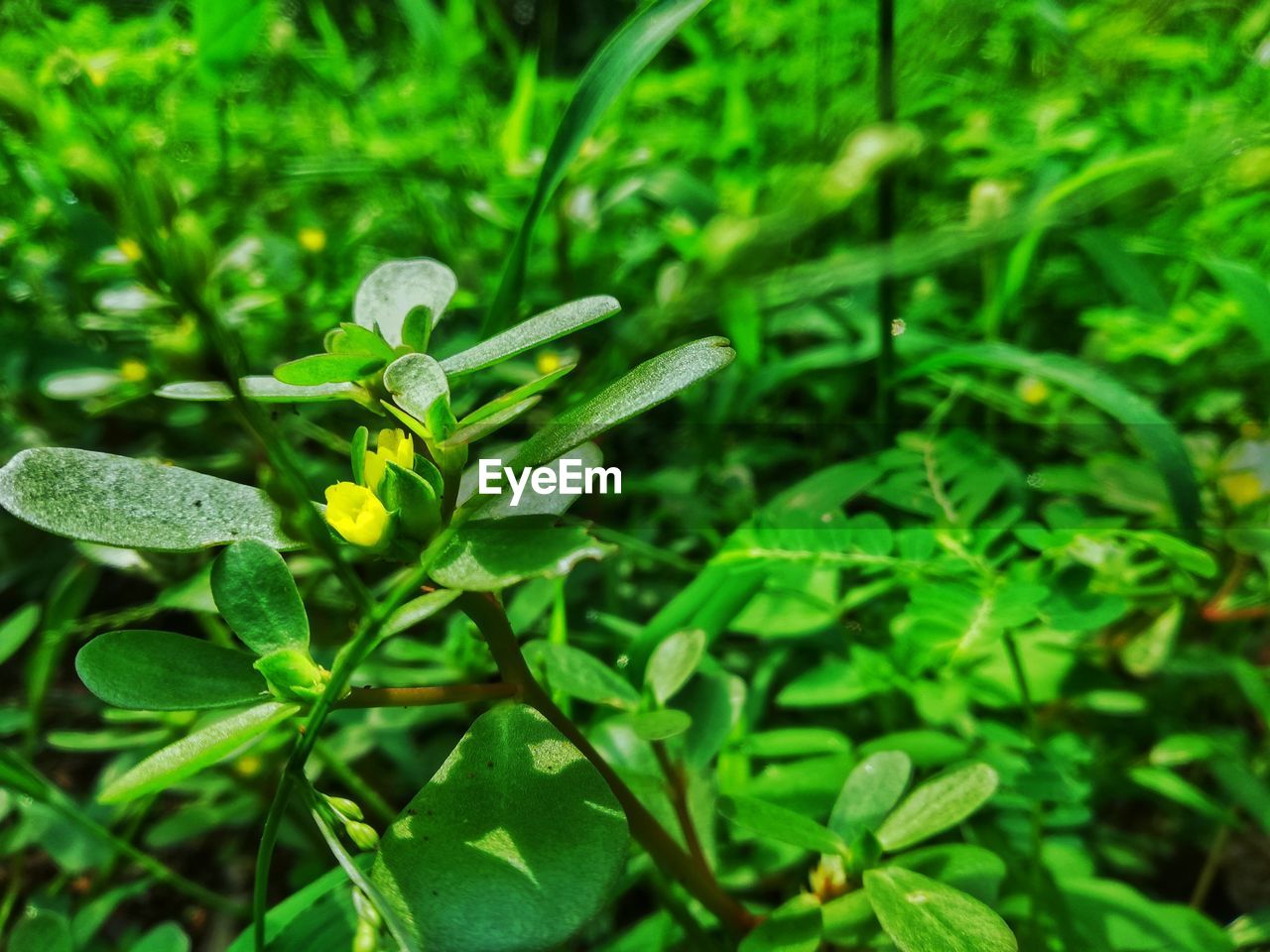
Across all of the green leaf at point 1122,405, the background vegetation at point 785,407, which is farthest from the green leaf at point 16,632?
the green leaf at point 1122,405

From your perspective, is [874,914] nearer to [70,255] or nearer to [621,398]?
[621,398]

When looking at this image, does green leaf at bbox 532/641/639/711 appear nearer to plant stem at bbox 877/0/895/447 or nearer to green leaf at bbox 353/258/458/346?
Result: green leaf at bbox 353/258/458/346

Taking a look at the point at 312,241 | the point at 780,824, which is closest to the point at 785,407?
the point at 312,241

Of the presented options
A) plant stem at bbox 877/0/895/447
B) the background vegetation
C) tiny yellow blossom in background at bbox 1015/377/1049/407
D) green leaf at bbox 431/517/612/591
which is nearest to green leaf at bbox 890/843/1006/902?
the background vegetation

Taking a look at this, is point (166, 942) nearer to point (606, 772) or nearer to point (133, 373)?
point (606, 772)

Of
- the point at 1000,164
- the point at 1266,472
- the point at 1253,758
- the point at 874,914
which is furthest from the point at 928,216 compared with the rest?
the point at 874,914

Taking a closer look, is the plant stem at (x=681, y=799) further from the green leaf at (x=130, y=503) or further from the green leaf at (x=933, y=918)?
the green leaf at (x=130, y=503)
